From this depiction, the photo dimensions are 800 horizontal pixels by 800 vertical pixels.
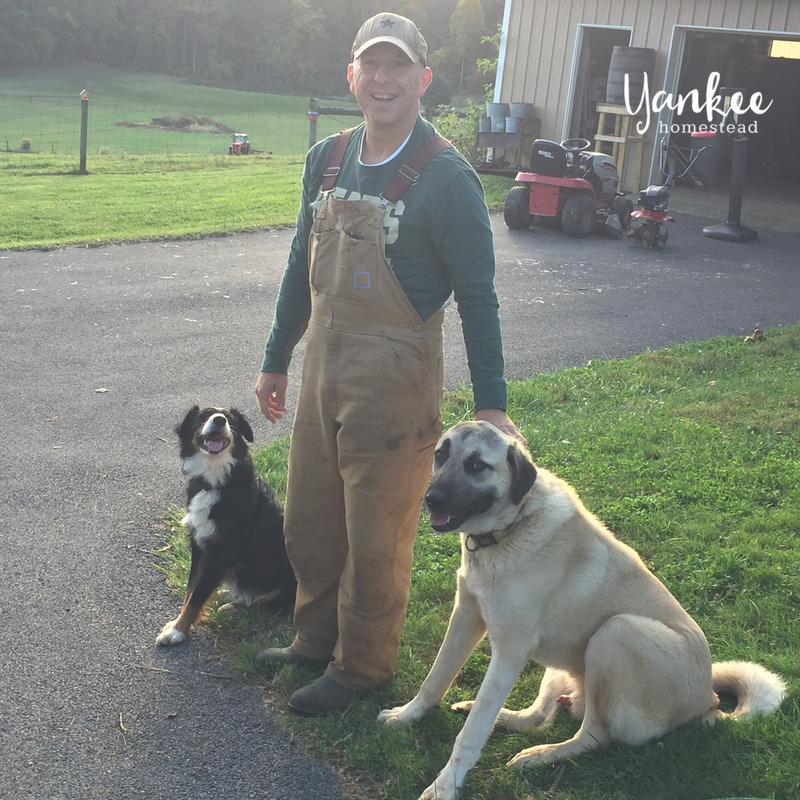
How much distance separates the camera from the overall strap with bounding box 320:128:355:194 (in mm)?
3432

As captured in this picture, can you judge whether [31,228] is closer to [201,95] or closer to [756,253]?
[756,253]

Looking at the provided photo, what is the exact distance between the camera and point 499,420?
328cm

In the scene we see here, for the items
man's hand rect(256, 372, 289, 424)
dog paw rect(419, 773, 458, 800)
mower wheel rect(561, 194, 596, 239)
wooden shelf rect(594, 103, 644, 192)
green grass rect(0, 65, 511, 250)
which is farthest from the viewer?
wooden shelf rect(594, 103, 644, 192)

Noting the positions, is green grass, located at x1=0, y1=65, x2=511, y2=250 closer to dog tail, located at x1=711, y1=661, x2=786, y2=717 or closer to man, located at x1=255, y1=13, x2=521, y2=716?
man, located at x1=255, y1=13, x2=521, y2=716

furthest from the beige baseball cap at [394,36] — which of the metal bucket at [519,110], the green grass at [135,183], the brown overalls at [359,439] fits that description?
the metal bucket at [519,110]

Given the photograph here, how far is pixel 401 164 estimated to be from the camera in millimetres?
3334

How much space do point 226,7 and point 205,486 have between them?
2793 inches

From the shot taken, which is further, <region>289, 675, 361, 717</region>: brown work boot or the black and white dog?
the black and white dog

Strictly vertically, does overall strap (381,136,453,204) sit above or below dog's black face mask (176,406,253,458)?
above

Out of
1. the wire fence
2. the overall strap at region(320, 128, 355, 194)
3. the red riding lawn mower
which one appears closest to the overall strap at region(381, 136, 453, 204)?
the overall strap at region(320, 128, 355, 194)

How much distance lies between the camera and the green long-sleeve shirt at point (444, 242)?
324 cm

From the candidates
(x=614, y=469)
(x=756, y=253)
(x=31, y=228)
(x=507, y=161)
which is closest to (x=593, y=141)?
(x=507, y=161)

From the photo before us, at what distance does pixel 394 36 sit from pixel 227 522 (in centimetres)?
229

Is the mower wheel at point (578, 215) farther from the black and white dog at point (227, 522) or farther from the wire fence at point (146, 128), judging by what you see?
the black and white dog at point (227, 522)
